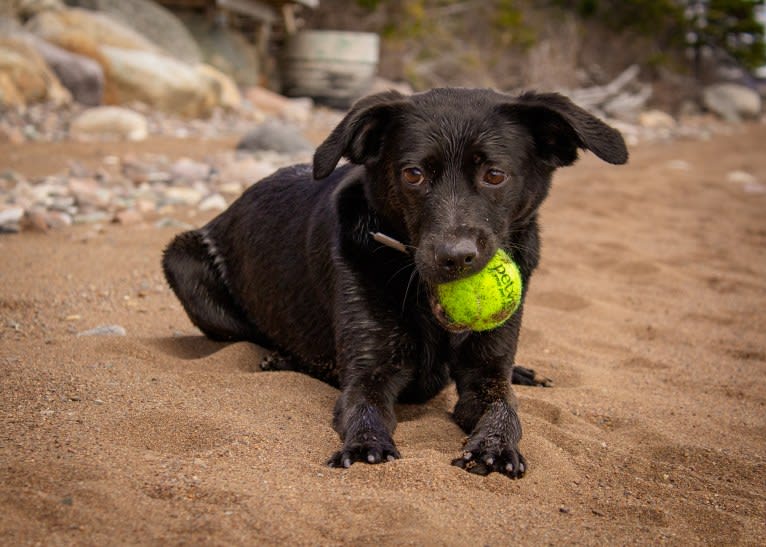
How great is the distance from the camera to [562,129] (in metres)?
3.54

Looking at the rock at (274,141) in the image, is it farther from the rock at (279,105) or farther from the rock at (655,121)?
the rock at (655,121)

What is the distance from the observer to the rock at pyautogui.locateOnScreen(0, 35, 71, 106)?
11.2 metres

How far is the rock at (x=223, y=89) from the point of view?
573 inches

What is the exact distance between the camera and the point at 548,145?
3.62 m

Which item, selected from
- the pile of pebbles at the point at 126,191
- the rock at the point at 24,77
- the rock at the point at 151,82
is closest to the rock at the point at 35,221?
the pile of pebbles at the point at 126,191

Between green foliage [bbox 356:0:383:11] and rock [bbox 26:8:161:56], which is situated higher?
green foliage [bbox 356:0:383:11]

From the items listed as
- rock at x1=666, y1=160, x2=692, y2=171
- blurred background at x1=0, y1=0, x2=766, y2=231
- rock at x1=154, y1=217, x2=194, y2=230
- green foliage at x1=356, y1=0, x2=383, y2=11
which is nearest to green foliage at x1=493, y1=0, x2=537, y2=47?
blurred background at x1=0, y1=0, x2=766, y2=231

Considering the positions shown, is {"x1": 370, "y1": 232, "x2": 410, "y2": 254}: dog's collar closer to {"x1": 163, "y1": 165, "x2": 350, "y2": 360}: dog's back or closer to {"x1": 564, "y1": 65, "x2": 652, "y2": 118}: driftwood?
{"x1": 163, "y1": 165, "x2": 350, "y2": 360}: dog's back

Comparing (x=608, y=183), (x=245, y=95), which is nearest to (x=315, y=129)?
(x=245, y=95)

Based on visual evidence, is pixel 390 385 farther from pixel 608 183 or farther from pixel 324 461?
pixel 608 183

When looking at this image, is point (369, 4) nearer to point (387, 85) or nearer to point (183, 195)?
point (387, 85)

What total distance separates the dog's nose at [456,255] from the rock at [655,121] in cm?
1871

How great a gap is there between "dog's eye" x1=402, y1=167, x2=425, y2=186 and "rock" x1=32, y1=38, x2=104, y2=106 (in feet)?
33.3

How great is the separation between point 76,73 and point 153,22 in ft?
12.2
